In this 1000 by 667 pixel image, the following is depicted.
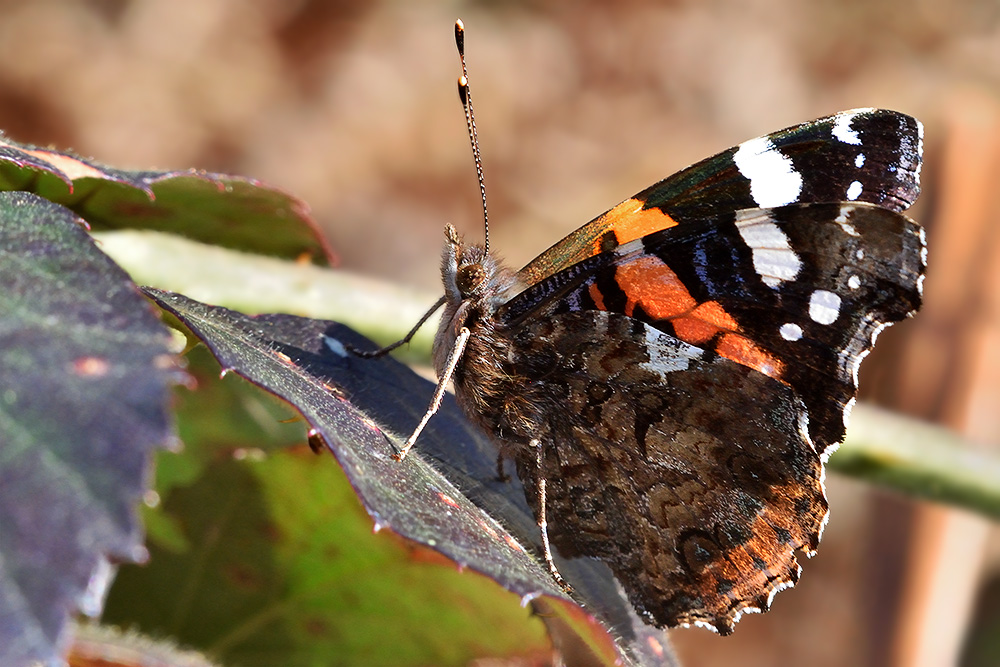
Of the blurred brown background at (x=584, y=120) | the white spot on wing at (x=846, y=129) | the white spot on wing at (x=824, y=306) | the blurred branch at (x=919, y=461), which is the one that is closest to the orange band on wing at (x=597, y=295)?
the white spot on wing at (x=824, y=306)

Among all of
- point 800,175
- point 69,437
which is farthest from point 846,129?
point 69,437

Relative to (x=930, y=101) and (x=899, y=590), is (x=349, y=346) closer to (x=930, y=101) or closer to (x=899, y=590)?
(x=899, y=590)

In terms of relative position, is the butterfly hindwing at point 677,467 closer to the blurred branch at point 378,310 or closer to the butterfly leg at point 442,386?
the butterfly leg at point 442,386

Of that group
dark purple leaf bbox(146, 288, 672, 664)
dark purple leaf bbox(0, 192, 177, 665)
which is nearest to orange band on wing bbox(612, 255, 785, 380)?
dark purple leaf bbox(146, 288, 672, 664)

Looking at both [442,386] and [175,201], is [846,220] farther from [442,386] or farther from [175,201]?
[175,201]

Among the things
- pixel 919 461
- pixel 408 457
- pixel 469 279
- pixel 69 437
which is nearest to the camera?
pixel 69 437

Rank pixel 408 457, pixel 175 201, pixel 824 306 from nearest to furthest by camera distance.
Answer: pixel 408 457 → pixel 175 201 → pixel 824 306
